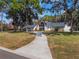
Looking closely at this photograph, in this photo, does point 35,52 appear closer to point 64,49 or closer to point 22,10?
point 64,49

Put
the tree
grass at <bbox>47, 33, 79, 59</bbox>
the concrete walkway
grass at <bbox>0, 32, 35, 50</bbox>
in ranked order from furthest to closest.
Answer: the tree
grass at <bbox>0, 32, 35, 50</bbox>
the concrete walkway
grass at <bbox>47, 33, 79, 59</bbox>

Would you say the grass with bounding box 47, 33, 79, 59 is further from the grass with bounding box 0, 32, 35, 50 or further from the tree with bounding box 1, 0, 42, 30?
the tree with bounding box 1, 0, 42, 30

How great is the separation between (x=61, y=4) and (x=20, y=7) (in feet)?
63.1

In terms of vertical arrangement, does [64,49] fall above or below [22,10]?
above

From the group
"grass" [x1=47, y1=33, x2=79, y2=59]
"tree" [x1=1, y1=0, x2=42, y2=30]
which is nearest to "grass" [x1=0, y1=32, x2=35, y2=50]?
"grass" [x1=47, y1=33, x2=79, y2=59]

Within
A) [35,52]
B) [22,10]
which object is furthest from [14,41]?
[22,10]

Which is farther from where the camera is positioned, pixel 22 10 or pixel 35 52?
pixel 22 10

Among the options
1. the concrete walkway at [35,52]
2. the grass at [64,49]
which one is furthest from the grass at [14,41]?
the grass at [64,49]

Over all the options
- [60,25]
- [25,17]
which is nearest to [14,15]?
[25,17]

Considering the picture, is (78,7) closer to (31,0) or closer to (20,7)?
(31,0)

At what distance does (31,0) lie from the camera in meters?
54.9

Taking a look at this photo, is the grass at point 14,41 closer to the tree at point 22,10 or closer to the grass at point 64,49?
the grass at point 64,49

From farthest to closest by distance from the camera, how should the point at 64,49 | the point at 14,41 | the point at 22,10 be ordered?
the point at 22,10 → the point at 14,41 → the point at 64,49

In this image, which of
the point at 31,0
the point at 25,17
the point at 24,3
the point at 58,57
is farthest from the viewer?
the point at 25,17
